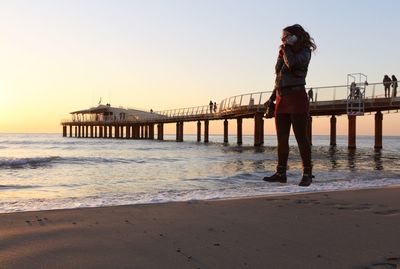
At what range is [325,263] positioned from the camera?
8.48ft

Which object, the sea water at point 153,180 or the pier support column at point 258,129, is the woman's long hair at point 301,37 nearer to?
the sea water at point 153,180

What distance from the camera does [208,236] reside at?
3.20 metres

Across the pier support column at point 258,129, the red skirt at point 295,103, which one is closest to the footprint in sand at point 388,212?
the red skirt at point 295,103

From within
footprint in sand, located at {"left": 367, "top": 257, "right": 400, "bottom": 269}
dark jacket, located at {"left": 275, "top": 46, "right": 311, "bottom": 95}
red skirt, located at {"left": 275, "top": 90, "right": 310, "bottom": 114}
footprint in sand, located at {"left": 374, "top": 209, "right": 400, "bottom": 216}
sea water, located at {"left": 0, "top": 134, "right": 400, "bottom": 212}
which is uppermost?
dark jacket, located at {"left": 275, "top": 46, "right": 311, "bottom": 95}

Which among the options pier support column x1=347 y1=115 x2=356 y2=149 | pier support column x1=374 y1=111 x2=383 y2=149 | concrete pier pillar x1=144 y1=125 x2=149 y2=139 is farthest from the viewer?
concrete pier pillar x1=144 y1=125 x2=149 y2=139

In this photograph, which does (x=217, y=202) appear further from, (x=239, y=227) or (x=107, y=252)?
(x=107, y=252)

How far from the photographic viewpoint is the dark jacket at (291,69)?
530 cm

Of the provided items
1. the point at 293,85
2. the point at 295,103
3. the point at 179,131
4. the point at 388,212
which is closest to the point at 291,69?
the point at 293,85

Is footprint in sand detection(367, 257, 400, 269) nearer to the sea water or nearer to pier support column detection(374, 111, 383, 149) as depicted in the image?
the sea water

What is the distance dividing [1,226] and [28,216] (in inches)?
18.4

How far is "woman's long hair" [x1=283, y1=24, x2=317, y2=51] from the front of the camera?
534 cm

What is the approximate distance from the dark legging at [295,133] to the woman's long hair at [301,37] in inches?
31.4

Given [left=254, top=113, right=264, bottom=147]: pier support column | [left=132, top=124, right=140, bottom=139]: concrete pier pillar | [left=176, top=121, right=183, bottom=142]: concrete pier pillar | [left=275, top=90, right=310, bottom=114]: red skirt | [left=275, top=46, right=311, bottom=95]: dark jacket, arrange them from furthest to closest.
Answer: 1. [left=132, top=124, right=140, bottom=139]: concrete pier pillar
2. [left=176, top=121, right=183, bottom=142]: concrete pier pillar
3. [left=254, top=113, right=264, bottom=147]: pier support column
4. [left=275, top=90, right=310, bottom=114]: red skirt
5. [left=275, top=46, right=311, bottom=95]: dark jacket

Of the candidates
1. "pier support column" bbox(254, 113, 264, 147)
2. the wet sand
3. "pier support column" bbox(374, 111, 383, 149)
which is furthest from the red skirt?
"pier support column" bbox(254, 113, 264, 147)
